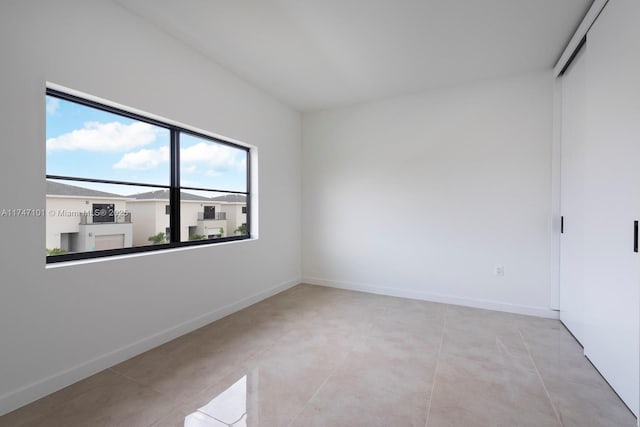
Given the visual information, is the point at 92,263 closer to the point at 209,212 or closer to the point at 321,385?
the point at 209,212

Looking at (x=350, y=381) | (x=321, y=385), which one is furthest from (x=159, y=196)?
(x=350, y=381)

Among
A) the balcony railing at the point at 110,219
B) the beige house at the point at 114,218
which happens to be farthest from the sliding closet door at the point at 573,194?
the balcony railing at the point at 110,219

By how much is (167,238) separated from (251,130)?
5.43 feet

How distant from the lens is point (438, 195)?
12.0 feet

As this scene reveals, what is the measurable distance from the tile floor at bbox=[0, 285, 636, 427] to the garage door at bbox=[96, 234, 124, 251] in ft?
3.02

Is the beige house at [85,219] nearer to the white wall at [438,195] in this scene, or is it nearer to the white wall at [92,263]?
the white wall at [92,263]

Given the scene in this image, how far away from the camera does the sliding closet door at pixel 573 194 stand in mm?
2496

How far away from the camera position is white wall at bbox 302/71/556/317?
3.19 meters

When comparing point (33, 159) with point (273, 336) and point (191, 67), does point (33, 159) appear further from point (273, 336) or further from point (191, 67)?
point (273, 336)

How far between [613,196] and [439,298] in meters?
2.19

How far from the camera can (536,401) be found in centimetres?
177

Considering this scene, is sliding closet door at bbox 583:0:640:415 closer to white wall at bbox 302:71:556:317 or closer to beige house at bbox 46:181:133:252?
white wall at bbox 302:71:556:317

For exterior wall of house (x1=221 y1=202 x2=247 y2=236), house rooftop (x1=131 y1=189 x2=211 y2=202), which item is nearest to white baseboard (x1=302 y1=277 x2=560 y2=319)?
exterior wall of house (x1=221 y1=202 x2=247 y2=236)

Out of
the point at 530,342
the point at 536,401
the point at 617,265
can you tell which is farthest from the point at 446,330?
the point at 617,265
